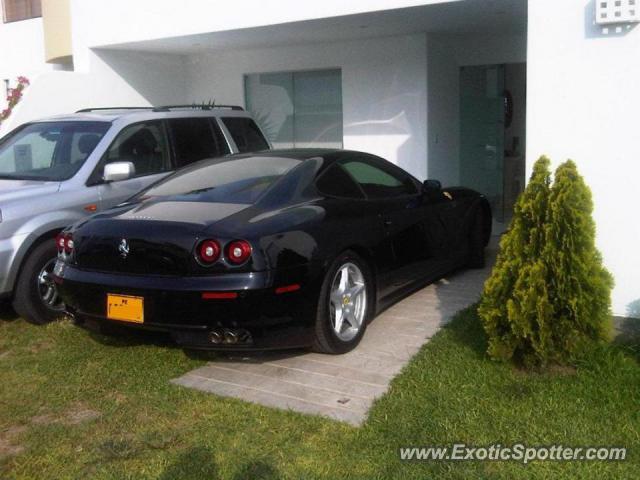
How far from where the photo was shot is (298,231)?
4582 mm

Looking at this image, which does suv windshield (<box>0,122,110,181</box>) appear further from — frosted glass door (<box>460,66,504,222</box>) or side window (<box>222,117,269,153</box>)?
frosted glass door (<box>460,66,504,222</box>)

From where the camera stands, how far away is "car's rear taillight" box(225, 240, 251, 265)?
4270 millimetres

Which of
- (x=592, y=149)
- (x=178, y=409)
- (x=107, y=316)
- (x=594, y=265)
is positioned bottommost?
(x=178, y=409)

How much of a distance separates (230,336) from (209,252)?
0.54 meters

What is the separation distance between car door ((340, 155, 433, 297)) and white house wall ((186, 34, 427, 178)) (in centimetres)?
379

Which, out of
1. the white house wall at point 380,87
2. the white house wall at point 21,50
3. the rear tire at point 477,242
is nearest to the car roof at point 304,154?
the rear tire at point 477,242

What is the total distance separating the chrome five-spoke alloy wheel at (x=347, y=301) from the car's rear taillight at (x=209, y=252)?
0.88m

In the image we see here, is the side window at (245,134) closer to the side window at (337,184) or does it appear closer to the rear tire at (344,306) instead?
the side window at (337,184)

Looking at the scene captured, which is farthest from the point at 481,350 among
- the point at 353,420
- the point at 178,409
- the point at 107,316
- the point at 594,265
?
the point at 107,316

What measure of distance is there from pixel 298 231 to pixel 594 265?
188cm

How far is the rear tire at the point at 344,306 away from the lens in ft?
15.4

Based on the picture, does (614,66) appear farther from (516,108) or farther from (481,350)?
(516,108)

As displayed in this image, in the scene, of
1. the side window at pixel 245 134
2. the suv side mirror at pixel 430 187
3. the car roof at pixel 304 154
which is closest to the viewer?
the car roof at pixel 304 154

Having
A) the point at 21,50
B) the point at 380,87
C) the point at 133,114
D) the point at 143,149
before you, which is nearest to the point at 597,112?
the point at 143,149
